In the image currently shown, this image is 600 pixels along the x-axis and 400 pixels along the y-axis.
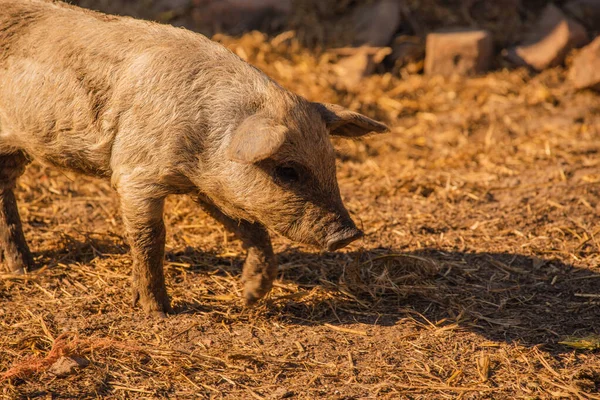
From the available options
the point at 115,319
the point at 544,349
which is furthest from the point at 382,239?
the point at 115,319

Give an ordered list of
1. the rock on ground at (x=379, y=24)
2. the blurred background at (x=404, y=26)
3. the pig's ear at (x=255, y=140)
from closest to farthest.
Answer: the pig's ear at (x=255, y=140) < the blurred background at (x=404, y=26) < the rock on ground at (x=379, y=24)

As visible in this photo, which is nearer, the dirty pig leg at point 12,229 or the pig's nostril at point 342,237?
the pig's nostril at point 342,237

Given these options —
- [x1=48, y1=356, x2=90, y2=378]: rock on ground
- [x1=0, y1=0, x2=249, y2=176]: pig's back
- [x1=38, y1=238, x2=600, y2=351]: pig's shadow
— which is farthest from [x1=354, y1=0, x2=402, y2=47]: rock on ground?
[x1=48, y1=356, x2=90, y2=378]: rock on ground

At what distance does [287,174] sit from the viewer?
13.8 ft

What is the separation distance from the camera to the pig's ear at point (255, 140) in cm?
388

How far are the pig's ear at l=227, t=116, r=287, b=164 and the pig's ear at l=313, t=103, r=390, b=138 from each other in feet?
1.53

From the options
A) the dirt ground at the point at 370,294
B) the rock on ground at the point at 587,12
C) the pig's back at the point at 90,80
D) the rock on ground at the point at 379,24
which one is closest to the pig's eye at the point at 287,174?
the pig's back at the point at 90,80

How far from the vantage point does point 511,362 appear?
14.2ft

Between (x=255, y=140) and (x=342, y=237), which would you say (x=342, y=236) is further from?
(x=255, y=140)

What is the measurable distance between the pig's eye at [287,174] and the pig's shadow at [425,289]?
3.36 feet

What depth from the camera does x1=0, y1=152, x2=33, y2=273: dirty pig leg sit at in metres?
5.23

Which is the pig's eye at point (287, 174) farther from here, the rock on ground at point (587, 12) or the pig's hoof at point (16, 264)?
the rock on ground at point (587, 12)

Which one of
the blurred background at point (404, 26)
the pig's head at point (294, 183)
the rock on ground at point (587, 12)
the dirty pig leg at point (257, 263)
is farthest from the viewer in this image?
the rock on ground at point (587, 12)

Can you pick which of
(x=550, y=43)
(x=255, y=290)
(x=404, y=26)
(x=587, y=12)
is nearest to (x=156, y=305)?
(x=255, y=290)
